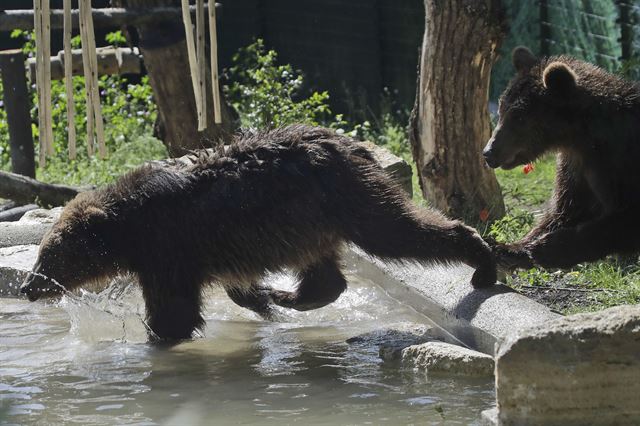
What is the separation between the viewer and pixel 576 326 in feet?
15.5

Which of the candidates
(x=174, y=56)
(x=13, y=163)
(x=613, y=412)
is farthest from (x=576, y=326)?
(x=13, y=163)

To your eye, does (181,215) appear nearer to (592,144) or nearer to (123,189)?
(123,189)

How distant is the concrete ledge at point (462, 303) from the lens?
21.4 feet

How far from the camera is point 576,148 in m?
6.94

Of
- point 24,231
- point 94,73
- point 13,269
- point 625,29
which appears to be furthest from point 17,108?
point 625,29

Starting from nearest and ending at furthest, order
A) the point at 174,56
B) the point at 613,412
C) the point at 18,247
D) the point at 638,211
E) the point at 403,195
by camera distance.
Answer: the point at 613,412
the point at 638,211
the point at 403,195
the point at 18,247
the point at 174,56

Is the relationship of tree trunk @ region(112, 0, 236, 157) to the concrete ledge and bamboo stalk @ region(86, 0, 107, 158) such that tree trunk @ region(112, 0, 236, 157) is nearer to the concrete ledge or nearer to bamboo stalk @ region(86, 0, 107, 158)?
bamboo stalk @ region(86, 0, 107, 158)

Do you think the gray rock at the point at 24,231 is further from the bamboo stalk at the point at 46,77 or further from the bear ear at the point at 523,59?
A: the bear ear at the point at 523,59

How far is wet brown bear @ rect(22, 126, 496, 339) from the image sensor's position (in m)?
7.15

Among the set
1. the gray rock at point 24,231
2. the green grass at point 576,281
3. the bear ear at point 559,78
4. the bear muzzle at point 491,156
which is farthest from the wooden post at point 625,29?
the gray rock at point 24,231

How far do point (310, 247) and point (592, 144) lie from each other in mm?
1955

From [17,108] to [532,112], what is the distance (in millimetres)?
7421

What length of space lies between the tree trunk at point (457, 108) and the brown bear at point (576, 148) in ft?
5.28

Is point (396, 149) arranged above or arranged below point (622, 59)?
below
